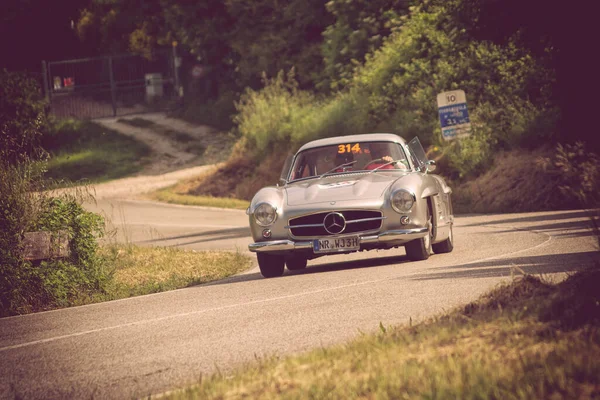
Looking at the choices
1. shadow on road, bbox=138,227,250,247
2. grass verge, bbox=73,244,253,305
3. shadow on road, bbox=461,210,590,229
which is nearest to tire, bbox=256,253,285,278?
grass verge, bbox=73,244,253,305

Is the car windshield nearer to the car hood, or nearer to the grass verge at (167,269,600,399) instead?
the car hood

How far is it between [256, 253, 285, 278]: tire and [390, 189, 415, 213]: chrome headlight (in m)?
1.66

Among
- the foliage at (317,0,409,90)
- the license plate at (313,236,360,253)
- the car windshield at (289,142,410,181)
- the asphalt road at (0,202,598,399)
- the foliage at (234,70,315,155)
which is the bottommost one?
the asphalt road at (0,202,598,399)

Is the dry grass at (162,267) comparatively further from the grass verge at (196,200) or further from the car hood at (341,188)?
the grass verge at (196,200)

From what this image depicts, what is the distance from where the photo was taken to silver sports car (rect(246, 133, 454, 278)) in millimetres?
14344

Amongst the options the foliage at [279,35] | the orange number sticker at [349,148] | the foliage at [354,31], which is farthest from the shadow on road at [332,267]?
the foliage at [279,35]

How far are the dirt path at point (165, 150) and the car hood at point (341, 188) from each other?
26.8m

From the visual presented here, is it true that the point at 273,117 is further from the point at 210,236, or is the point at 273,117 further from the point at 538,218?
the point at 538,218

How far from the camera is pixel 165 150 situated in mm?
50594

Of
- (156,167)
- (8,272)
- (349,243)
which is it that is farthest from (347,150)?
(156,167)

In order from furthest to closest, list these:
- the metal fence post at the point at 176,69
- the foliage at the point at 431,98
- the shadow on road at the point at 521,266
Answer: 1. the metal fence post at the point at 176,69
2. the foliage at the point at 431,98
3. the shadow on road at the point at 521,266

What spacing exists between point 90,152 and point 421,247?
36727 mm

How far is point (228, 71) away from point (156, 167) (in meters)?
9.27

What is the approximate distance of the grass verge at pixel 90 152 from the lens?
4725cm
